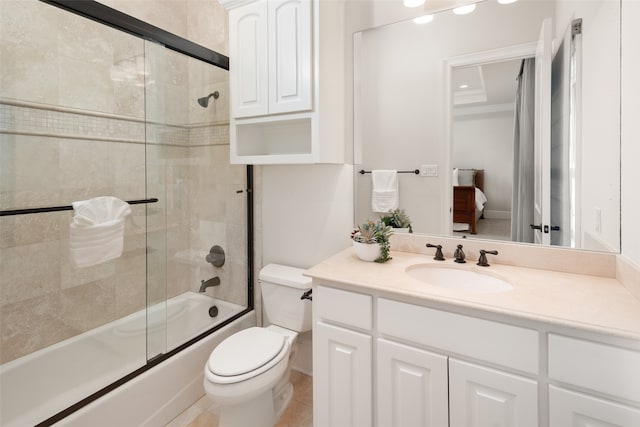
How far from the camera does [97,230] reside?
162cm

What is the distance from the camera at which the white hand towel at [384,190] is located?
1.65 meters

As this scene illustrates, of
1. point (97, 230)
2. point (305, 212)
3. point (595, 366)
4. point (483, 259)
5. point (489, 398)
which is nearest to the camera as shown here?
point (595, 366)

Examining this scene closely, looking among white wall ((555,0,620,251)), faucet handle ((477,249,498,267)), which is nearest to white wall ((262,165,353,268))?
faucet handle ((477,249,498,267))

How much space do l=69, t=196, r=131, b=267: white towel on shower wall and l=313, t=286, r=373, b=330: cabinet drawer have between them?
115 cm

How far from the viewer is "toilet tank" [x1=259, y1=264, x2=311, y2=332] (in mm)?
1729

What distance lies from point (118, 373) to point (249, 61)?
5.64 ft

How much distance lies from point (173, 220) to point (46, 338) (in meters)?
0.86

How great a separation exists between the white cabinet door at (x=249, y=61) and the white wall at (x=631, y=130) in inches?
56.4

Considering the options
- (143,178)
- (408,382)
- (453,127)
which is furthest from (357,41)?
(408,382)

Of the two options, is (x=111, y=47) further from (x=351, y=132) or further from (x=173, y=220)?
(x=351, y=132)

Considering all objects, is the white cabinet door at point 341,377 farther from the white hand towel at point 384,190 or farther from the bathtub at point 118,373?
the bathtub at point 118,373

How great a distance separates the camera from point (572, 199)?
1270mm

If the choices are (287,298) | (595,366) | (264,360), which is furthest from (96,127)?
(595,366)

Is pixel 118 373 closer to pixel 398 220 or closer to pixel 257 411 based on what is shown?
pixel 257 411
